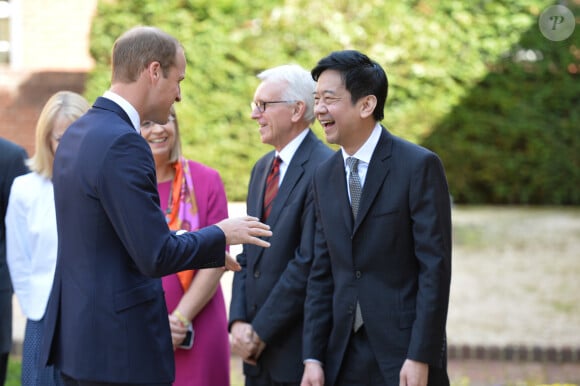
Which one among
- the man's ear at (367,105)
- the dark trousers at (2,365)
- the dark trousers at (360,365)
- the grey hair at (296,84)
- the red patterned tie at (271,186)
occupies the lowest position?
the dark trousers at (2,365)

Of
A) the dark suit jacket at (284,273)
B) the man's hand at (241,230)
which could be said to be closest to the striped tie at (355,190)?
the dark suit jacket at (284,273)

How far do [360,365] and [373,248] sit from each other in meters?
0.49

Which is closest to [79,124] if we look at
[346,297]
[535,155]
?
[346,297]

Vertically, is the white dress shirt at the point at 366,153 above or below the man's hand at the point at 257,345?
above

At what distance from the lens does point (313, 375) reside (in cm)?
373

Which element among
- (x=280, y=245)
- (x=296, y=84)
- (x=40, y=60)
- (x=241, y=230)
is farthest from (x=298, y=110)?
(x=40, y=60)

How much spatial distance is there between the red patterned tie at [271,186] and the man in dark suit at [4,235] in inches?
59.0

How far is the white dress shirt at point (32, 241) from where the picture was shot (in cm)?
441

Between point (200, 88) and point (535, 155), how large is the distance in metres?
5.71

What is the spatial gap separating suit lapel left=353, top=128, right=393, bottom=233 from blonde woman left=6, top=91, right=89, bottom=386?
1.69m

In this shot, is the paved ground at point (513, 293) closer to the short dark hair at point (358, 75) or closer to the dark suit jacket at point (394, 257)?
the dark suit jacket at point (394, 257)

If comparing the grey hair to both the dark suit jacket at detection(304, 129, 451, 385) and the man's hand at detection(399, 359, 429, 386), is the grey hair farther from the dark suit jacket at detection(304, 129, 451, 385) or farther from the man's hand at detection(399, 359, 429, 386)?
the man's hand at detection(399, 359, 429, 386)

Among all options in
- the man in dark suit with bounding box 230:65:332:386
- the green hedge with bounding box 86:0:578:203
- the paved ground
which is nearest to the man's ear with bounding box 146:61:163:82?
the man in dark suit with bounding box 230:65:332:386

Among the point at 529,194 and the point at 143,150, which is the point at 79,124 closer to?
the point at 143,150
